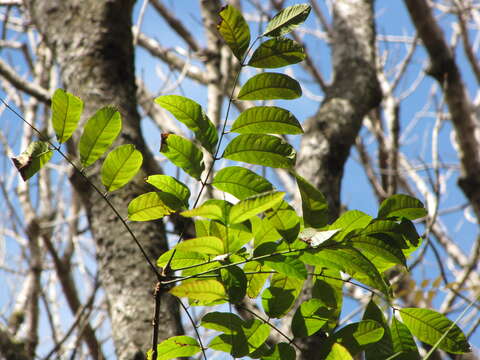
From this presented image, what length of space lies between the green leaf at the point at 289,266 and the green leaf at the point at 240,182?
0.26 feet

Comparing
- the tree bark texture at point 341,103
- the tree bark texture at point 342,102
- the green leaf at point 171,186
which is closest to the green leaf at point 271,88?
the green leaf at point 171,186

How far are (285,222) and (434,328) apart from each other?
215 millimetres

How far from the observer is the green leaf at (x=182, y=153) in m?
0.56

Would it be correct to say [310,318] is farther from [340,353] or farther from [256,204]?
[256,204]

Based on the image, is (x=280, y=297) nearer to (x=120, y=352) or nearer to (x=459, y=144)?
(x=120, y=352)

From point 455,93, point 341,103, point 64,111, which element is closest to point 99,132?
point 64,111

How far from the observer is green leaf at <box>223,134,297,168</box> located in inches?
21.8

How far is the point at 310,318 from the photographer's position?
554mm

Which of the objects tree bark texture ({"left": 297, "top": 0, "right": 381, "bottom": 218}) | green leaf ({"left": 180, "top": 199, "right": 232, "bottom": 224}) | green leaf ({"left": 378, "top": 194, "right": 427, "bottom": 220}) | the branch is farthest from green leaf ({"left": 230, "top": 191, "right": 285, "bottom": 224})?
the branch

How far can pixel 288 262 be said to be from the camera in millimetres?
478

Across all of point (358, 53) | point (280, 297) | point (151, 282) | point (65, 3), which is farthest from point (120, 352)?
point (358, 53)

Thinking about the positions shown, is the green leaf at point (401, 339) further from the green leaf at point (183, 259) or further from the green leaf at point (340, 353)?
the green leaf at point (183, 259)

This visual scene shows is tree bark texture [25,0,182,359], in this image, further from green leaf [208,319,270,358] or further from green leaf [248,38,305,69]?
green leaf [248,38,305,69]

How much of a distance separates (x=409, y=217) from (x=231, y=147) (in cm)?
20
